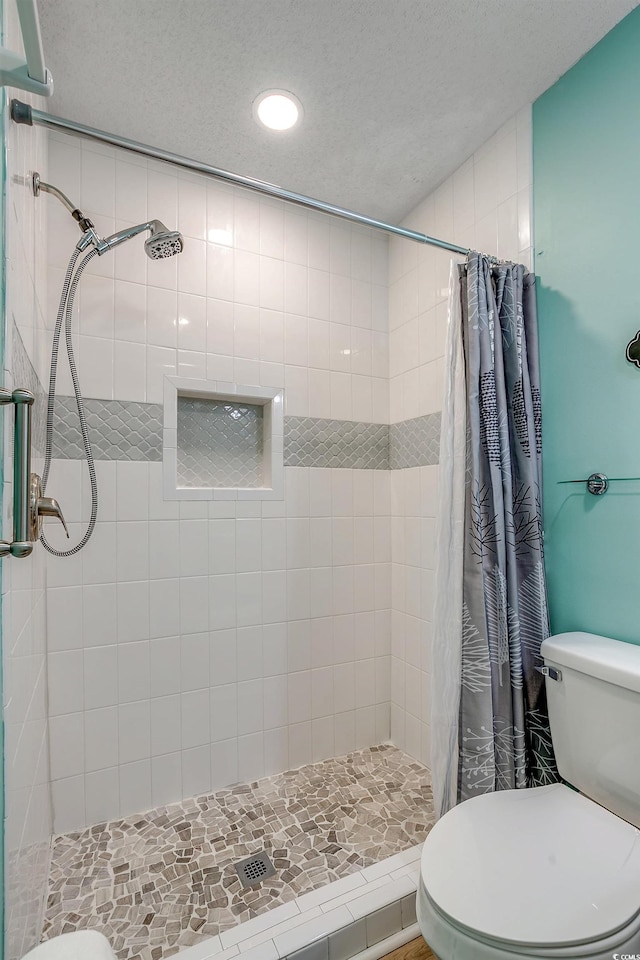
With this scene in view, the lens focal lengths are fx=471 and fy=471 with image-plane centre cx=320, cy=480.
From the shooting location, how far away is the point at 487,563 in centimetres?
144

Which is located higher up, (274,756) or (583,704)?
(583,704)

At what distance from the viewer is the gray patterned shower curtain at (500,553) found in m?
1.42

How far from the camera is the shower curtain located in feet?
4.68

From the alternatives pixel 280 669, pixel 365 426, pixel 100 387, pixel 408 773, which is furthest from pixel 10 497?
pixel 408 773

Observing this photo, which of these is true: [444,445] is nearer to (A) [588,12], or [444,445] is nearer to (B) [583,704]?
(B) [583,704]

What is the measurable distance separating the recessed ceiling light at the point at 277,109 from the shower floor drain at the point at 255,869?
2.44 meters

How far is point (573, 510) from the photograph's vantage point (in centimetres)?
146

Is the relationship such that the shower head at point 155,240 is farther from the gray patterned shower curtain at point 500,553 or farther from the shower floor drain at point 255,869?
the shower floor drain at point 255,869

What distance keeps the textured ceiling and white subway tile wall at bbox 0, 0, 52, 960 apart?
0.26m

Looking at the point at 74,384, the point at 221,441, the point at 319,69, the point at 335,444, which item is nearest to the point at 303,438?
the point at 335,444

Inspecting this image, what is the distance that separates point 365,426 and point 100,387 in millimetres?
1138

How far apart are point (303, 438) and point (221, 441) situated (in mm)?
353

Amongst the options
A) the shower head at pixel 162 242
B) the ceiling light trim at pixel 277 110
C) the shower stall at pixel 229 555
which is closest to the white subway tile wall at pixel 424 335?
the shower stall at pixel 229 555

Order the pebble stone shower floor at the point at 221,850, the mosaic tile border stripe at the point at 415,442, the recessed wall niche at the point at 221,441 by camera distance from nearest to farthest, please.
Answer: the pebble stone shower floor at the point at 221,850 < the recessed wall niche at the point at 221,441 < the mosaic tile border stripe at the point at 415,442
